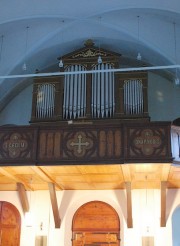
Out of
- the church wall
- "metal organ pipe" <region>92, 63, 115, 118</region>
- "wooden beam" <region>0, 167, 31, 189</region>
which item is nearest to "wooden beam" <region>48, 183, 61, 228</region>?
"wooden beam" <region>0, 167, 31, 189</region>

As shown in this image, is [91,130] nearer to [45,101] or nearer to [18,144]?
[18,144]

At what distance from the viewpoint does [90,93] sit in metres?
14.3

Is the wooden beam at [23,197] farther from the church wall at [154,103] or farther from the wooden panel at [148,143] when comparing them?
the wooden panel at [148,143]

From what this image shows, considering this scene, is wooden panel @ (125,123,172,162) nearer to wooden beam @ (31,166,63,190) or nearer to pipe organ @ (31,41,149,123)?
pipe organ @ (31,41,149,123)

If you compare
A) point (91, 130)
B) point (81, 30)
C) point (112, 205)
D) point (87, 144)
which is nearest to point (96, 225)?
point (112, 205)

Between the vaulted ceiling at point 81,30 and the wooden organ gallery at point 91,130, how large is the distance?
736 millimetres

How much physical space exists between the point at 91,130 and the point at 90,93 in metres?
2.59

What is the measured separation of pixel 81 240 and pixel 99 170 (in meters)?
3.60

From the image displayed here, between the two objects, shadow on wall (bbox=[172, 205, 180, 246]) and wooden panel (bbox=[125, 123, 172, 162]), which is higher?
wooden panel (bbox=[125, 123, 172, 162])

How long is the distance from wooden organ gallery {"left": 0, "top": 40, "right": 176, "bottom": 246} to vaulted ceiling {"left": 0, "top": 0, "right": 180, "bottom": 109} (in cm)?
74

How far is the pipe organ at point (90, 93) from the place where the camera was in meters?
13.9

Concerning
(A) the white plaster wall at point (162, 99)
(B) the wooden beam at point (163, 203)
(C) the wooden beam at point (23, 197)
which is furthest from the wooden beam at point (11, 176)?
(A) the white plaster wall at point (162, 99)

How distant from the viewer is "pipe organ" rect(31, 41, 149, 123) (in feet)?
45.6

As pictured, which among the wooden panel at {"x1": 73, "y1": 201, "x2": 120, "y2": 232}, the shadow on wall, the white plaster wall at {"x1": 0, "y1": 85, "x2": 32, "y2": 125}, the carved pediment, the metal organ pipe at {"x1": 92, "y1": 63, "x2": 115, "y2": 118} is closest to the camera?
the metal organ pipe at {"x1": 92, "y1": 63, "x2": 115, "y2": 118}
